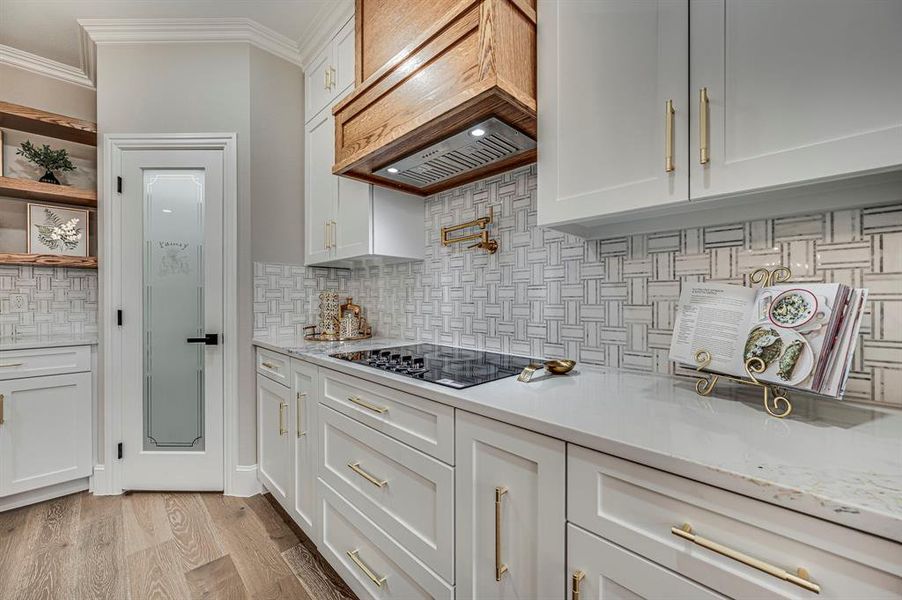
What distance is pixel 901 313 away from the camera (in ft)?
2.79

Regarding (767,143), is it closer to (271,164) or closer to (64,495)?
(271,164)

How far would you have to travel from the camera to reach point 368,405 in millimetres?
1278

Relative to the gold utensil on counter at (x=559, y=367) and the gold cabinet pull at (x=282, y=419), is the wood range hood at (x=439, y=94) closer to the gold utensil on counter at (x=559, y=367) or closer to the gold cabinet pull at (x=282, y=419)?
the gold utensil on counter at (x=559, y=367)

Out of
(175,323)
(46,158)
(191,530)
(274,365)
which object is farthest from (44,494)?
(46,158)

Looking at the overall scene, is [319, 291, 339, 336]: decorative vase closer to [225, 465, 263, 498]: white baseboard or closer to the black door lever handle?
the black door lever handle

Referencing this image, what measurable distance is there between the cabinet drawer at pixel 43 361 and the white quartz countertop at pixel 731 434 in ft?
7.68

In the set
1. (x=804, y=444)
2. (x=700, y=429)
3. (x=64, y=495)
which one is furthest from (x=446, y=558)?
(x=64, y=495)

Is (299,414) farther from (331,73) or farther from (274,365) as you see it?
(331,73)

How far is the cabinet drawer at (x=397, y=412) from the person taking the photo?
1.01 metres

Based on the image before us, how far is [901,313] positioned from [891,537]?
27.8 inches

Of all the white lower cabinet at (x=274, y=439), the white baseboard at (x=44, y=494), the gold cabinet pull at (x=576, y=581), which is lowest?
the white baseboard at (x=44, y=494)

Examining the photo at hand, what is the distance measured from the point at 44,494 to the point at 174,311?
4.22 feet

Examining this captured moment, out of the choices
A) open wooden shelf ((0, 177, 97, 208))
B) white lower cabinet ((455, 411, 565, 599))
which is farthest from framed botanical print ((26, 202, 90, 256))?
white lower cabinet ((455, 411, 565, 599))

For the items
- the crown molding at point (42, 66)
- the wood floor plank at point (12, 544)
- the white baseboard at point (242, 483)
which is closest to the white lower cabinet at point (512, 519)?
the white baseboard at point (242, 483)
